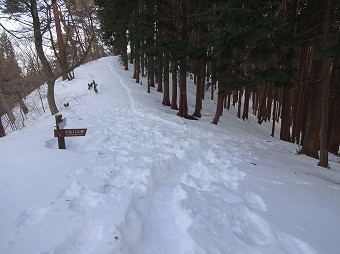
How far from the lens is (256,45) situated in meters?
7.61

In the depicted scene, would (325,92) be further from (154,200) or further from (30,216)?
(30,216)

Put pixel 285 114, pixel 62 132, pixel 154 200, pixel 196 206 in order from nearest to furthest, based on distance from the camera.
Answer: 1. pixel 196 206
2. pixel 154 200
3. pixel 62 132
4. pixel 285 114

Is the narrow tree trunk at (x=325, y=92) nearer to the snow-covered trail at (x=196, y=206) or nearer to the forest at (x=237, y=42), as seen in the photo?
the forest at (x=237, y=42)

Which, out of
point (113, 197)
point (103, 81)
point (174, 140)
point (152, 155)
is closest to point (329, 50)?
point (174, 140)

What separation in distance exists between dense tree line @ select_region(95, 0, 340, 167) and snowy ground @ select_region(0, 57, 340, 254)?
Result: 2774 millimetres

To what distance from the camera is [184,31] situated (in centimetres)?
1108

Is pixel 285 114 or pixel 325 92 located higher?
pixel 325 92

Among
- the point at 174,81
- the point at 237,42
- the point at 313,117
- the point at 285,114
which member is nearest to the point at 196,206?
the point at 237,42

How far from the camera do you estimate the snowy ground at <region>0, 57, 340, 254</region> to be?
291cm

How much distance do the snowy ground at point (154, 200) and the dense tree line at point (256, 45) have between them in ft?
9.10

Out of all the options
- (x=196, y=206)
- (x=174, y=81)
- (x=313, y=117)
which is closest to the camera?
(x=196, y=206)

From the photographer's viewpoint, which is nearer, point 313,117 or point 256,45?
point 256,45

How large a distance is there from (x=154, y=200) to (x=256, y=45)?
5746 mm

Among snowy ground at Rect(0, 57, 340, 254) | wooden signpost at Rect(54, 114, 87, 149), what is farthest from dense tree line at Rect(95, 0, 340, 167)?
wooden signpost at Rect(54, 114, 87, 149)
